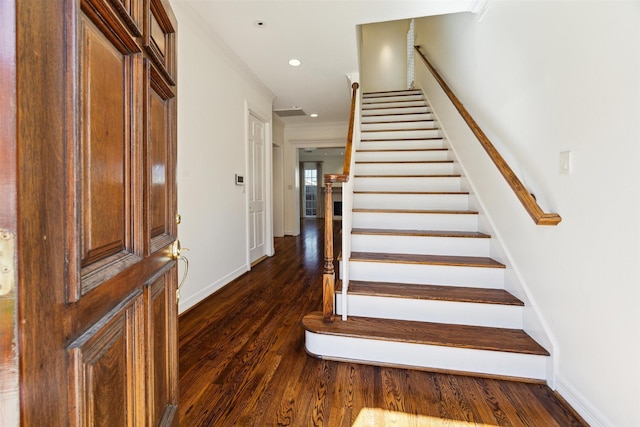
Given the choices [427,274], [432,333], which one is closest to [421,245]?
[427,274]

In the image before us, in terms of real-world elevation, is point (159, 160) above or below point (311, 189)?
below

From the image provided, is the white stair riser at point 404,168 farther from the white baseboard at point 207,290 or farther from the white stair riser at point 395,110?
the white baseboard at point 207,290

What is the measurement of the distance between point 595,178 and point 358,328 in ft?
4.59

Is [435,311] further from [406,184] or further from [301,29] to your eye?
[301,29]

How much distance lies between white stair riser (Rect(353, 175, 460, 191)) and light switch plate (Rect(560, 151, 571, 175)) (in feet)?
4.82

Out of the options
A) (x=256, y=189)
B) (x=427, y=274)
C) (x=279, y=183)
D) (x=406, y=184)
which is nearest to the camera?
(x=427, y=274)

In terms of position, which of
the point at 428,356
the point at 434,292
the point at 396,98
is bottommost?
the point at 428,356

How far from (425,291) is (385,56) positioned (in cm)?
632

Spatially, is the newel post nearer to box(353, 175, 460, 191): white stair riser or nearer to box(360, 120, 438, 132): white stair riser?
box(353, 175, 460, 191): white stair riser

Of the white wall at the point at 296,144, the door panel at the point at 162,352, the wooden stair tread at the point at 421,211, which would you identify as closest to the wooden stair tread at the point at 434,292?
the wooden stair tread at the point at 421,211

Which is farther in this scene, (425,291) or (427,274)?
(427,274)

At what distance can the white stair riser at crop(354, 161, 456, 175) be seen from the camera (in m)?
3.16

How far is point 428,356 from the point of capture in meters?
1.65

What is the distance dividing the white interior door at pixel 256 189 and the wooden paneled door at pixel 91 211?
3.02m
